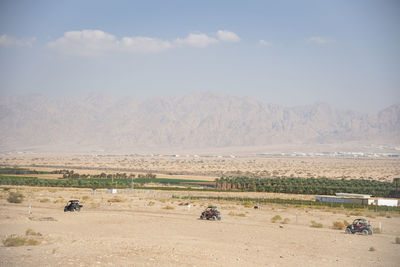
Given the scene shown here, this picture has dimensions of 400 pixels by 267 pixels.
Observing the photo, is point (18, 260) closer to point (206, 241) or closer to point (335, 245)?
point (206, 241)

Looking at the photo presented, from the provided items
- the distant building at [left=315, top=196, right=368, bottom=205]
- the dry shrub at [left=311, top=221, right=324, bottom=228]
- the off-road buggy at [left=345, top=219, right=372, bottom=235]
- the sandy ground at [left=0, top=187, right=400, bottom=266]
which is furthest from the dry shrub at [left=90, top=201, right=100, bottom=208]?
the distant building at [left=315, top=196, right=368, bottom=205]

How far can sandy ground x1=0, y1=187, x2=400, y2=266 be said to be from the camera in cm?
2234

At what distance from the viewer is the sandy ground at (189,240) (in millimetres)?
22344

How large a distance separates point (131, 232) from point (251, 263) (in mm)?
11599

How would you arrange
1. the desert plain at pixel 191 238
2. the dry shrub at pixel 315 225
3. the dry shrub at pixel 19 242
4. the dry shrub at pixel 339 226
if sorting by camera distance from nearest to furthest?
the desert plain at pixel 191 238 → the dry shrub at pixel 19 242 → the dry shrub at pixel 339 226 → the dry shrub at pixel 315 225

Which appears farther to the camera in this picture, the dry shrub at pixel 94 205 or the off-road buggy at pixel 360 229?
the dry shrub at pixel 94 205

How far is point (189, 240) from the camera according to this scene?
28.9 meters

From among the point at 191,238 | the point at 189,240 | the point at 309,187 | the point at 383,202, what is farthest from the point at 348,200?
the point at 189,240

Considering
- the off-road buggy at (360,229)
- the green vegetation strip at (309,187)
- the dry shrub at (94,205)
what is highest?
the off-road buggy at (360,229)

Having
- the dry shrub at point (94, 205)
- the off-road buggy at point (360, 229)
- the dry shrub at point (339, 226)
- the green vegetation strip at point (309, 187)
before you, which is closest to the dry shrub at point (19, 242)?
the off-road buggy at point (360, 229)

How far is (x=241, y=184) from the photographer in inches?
3209

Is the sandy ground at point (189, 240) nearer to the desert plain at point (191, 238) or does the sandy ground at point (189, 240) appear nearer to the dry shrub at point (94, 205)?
the desert plain at point (191, 238)

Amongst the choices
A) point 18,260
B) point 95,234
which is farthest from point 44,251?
point 95,234

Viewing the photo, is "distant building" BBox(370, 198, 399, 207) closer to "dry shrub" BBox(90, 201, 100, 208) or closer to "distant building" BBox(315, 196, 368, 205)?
"distant building" BBox(315, 196, 368, 205)
